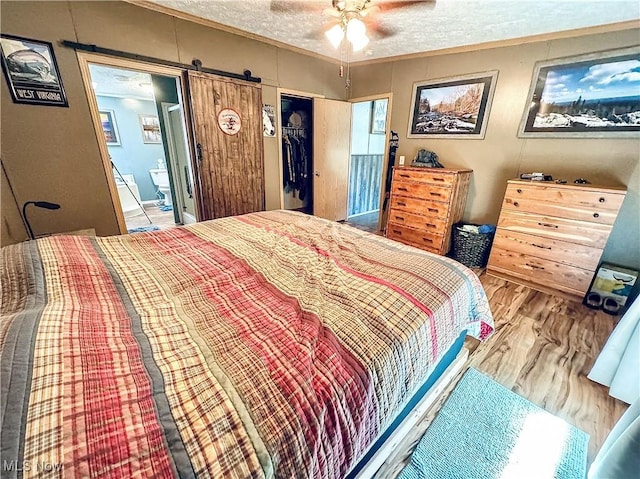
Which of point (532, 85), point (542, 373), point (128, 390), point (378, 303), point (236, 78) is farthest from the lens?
point (236, 78)

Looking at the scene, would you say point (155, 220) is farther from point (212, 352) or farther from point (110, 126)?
point (212, 352)

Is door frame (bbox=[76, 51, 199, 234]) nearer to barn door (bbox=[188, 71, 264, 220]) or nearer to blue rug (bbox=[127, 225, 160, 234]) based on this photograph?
barn door (bbox=[188, 71, 264, 220])

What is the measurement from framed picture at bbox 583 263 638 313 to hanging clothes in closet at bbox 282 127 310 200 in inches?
150

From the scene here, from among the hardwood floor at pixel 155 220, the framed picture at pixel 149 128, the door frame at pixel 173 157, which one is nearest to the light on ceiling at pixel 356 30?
the door frame at pixel 173 157

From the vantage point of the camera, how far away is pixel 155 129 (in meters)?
5.74

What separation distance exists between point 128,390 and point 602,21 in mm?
3890

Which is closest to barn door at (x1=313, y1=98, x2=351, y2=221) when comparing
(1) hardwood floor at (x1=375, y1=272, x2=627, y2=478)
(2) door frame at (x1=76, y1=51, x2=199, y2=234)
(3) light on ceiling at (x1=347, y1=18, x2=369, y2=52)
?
(2) door frame at (x1=76, y1=51, x2=199, y2=234)

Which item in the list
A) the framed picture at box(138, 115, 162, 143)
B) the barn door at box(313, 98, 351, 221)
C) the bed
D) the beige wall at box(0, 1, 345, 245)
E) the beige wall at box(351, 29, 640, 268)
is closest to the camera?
the bed

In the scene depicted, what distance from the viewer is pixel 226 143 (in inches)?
121

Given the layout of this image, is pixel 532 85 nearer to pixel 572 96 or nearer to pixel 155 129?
pixel 572 96

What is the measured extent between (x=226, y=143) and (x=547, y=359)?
3.54 m

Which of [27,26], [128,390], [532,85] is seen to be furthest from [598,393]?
[27,26]

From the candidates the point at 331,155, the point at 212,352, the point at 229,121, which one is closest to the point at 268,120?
the point at 229,121

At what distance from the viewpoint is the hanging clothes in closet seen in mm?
4301
